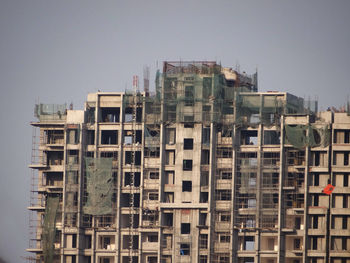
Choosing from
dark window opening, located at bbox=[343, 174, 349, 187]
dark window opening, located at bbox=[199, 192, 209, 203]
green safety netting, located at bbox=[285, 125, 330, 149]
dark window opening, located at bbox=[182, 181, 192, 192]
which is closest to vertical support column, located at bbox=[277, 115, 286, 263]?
green safety netting, located at bbox=[285, 125, 330, 149]

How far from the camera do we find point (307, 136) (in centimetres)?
19775

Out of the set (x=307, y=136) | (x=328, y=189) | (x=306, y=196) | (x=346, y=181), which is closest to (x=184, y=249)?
(x=306, y=196)

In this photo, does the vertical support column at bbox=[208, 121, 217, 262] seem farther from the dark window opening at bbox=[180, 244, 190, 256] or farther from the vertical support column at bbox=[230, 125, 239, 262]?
the dark window opening at bbox=[180, 244, 190, 256]

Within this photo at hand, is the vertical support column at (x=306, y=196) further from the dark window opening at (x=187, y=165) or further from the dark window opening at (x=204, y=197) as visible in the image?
the dark window opening at (x=187, y=165)

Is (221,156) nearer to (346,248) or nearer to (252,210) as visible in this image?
(252,210)

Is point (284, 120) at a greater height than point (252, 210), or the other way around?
point (284, 120)

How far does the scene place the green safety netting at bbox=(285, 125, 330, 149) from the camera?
19762 centimetres

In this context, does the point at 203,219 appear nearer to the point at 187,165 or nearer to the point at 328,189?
the point at 187,165

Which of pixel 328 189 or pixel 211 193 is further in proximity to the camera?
pixel 211 193

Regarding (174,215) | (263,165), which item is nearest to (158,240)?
(174,215)

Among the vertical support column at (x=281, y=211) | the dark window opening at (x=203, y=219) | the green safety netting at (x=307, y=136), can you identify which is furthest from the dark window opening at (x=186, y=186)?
the green safety netting at (x=307, y=136)

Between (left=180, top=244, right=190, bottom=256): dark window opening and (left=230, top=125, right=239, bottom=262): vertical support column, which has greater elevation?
(left=230, top=125, right=239, bottom=262): vertical support column

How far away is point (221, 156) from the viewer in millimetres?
199875

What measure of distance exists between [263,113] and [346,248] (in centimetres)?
2298
